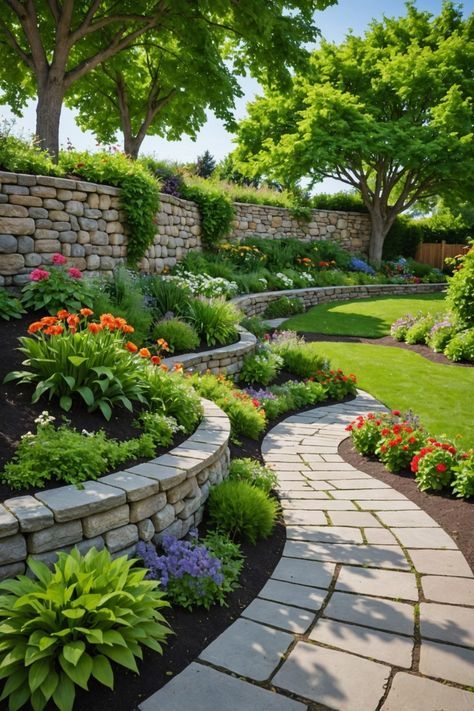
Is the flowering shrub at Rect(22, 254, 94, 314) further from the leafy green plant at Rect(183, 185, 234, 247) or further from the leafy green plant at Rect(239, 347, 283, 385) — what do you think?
the leafy green plant at Rect(183, 185, 234, 247)

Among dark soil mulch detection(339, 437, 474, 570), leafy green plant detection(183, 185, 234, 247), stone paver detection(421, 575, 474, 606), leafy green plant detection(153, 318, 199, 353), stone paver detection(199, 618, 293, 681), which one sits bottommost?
dark soil mulch detection(339, 437, 474, 570)

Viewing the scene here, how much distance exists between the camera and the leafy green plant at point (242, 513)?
10.6 feet

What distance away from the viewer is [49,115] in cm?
859

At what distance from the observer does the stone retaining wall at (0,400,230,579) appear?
2.24m

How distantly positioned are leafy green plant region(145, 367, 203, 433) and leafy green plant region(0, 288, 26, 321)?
1694 millimetres

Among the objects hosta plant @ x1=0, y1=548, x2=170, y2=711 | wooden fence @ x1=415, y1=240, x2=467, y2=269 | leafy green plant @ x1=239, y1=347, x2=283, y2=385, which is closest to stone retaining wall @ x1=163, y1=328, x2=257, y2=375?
leafy green plant @ x1=239, y1=347, x2=283, y2=385

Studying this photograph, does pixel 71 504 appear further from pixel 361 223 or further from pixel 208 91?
pixel 361 223

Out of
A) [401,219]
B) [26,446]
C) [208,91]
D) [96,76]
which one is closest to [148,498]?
[26,446]

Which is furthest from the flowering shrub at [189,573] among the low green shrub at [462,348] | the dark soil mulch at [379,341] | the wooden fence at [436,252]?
the wooden fence at [436,252]

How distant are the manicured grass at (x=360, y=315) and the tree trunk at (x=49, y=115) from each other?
538 cm

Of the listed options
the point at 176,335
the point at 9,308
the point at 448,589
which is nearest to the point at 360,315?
the point at 176,335

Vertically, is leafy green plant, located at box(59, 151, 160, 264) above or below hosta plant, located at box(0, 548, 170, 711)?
above

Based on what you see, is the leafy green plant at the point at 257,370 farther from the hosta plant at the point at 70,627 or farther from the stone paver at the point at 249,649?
the hosta plant at the point at 70,627

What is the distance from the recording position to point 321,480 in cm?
430
